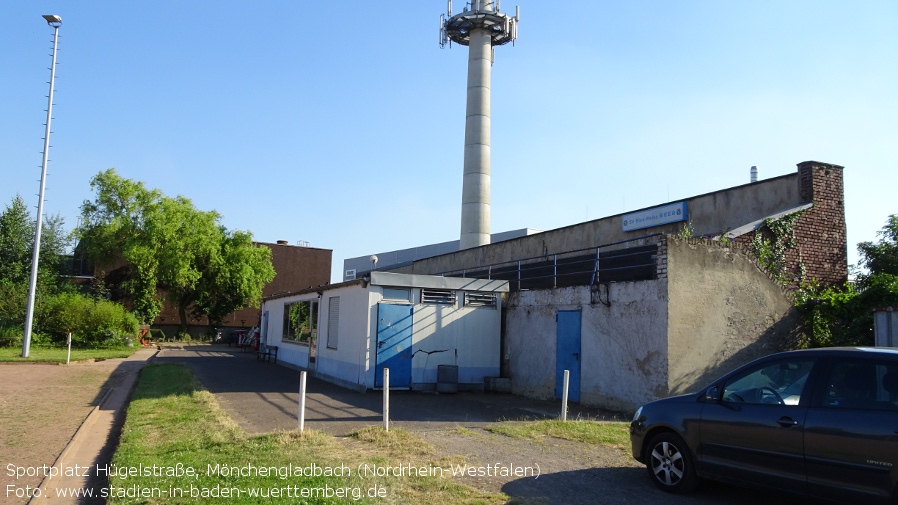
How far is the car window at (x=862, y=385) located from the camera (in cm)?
537

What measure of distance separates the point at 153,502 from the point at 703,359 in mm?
10502

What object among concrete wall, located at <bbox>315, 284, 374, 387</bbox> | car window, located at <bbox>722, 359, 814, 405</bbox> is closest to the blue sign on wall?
concrete wall, located at <bbox>315, 284, 374, 387</bbox>

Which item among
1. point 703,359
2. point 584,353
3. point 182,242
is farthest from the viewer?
point 182,242

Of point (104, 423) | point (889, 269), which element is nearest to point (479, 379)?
point (104, 423)

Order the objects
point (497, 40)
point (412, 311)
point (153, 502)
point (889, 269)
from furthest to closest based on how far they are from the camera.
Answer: point (497, 40), point (889, 269), point (412, 311), point (153, 502)

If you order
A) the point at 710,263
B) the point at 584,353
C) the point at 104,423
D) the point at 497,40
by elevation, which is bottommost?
the point at 104,423

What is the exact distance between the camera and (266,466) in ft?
24.2

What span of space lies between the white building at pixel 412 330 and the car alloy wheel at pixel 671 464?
983cm

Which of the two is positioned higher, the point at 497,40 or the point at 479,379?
the point at 497,40

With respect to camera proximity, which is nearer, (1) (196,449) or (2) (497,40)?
(1) (196,449)

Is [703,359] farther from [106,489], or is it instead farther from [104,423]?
[104,423]

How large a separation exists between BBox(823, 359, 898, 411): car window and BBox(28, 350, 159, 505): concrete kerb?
7565 mm

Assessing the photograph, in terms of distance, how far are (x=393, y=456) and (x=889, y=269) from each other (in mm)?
22773

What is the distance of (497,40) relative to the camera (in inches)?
1554
